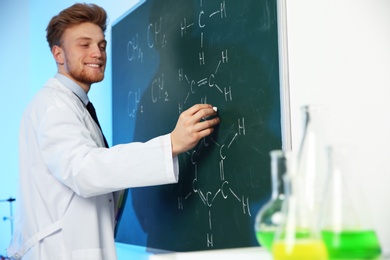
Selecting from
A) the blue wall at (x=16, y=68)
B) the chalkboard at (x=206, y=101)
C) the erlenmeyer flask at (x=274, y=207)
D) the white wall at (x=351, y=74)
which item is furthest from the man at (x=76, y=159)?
the blue wall at (x=16, y=68)

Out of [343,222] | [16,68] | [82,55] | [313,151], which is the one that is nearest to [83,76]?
[82,55]

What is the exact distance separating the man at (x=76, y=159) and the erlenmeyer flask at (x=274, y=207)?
3.39 feet

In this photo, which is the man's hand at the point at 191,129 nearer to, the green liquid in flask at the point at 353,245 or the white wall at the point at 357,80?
the white wall at the point at 357,80

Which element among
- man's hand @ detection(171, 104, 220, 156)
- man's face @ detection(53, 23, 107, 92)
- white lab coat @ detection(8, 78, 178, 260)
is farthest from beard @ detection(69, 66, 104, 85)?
man's hand @ detection(171, 104, 220, 156)

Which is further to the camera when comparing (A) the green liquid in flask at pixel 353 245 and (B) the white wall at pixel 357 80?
(B) the white wall at pixel 357 80

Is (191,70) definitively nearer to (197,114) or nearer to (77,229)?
(197,114)

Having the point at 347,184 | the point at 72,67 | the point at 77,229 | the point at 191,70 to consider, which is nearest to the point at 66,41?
the point at 72,67

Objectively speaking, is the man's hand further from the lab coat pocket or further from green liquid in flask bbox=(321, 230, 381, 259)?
green liquid in flask bbox=(321, 230, 381, 259)

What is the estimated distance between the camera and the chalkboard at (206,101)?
180 cm

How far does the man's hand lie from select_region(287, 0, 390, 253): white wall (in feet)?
1.45

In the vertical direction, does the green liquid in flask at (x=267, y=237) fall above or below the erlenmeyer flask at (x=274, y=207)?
below

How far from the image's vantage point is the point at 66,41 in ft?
8.31

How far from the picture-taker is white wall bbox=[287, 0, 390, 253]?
1337 mm

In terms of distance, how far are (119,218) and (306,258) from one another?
2.17 metres
